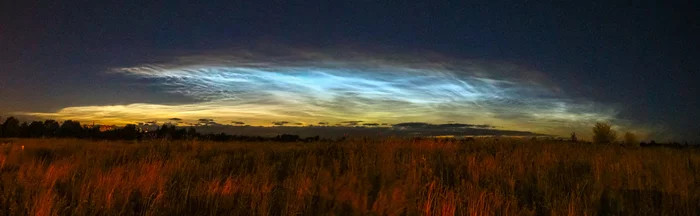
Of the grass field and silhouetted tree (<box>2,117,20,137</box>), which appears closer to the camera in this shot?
the grass field

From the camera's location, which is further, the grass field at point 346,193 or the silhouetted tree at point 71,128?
the silhouetted tree at point 71,128

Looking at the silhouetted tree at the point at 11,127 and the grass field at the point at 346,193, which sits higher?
the silhouetted tree at the point at 11,127

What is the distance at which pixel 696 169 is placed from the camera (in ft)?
36.0

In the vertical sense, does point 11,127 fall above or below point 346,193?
above

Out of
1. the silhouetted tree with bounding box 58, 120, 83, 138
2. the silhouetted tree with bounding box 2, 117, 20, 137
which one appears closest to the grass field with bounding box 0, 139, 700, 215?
the silhouetted tree with bounding box 58, 120, 83, 138

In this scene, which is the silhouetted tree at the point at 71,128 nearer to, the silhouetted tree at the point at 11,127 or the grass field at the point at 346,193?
the silhouetted tree at the point at 11,127

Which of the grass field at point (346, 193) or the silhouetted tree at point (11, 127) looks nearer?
the grass field at point (346, 193)

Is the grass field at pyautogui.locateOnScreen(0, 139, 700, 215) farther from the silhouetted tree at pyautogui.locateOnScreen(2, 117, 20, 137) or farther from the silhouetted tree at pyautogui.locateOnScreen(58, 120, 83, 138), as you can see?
the silhouetted tree at pyautogui.locateOnScreen(2, 117, 20, 137)

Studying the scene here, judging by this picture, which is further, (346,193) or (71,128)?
(71,128)

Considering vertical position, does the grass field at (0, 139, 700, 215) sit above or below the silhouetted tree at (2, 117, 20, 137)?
below

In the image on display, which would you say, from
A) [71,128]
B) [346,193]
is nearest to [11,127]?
[71,128]

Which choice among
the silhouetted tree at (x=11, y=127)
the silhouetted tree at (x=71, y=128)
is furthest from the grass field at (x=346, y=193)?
the silhouetted tree at (x=11, y=127)

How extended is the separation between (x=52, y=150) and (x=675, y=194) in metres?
14.2

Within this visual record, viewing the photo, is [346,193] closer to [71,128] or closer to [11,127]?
[71,128]
